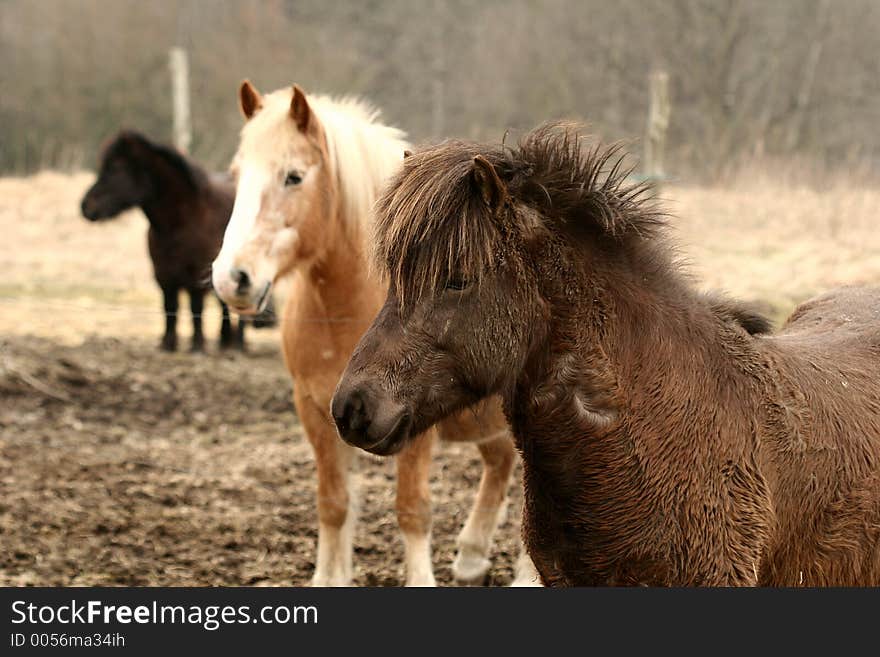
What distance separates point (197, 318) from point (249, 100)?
6813 mm

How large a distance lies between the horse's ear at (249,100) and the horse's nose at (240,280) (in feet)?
2.97

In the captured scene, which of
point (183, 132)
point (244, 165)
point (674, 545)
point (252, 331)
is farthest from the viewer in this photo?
point (183, 132)

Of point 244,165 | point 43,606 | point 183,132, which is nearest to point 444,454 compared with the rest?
Answer: point 244,165

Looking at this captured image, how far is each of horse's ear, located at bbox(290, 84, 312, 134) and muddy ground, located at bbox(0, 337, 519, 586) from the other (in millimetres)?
2334

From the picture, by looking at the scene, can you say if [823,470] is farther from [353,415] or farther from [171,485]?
[171,485]

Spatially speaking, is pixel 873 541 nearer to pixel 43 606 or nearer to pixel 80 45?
pixel 43 606

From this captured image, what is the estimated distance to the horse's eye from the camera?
249 cm

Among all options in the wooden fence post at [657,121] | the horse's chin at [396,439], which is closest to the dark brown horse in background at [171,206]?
the wooden fence post at [657,121]

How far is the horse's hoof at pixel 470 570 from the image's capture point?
5.09 meters

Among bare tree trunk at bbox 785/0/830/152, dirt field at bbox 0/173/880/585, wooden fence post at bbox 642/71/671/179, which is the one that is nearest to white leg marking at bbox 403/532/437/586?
dirt field at bbox 0/173/880/585

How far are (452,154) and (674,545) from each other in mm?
1220

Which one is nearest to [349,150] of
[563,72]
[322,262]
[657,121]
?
[322,262]

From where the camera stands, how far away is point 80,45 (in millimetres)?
25375

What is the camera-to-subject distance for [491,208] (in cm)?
253
